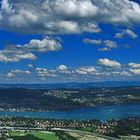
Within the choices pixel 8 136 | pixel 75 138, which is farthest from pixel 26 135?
pixel 75 138

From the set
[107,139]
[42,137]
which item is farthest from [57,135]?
[107,139]

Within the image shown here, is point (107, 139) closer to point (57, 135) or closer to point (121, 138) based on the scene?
point (121, 138)

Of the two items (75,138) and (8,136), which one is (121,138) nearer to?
(75,138)

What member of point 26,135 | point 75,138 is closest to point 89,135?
point 75,138

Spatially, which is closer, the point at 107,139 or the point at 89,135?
the point at 107,139

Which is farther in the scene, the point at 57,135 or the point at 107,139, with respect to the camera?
the point at 57,135

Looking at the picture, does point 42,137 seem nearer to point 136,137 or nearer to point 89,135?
point 89,135

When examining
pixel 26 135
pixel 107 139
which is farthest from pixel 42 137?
pixel 107 139
